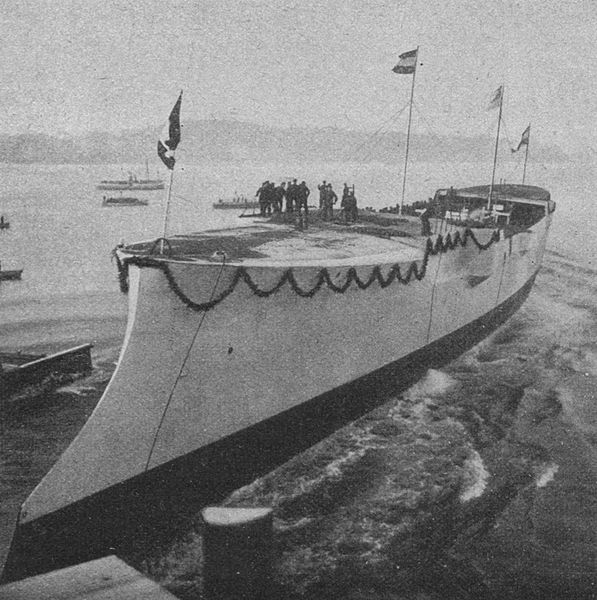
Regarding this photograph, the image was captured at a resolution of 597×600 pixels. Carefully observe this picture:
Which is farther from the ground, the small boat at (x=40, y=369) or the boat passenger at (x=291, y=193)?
the boat passenger at (x=291, y=193)

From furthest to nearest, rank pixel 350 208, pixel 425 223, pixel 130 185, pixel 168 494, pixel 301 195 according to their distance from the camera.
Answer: pixel 130 185 < pixel 350 208 < pixel 301 195 < pixel 425 223 < pixel 168 494

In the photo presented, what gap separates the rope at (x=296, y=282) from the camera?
323 inches

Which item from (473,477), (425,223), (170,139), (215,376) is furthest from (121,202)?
(473,477)

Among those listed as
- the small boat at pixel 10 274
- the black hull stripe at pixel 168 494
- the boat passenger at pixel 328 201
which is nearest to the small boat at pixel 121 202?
the small boat at pixel 10 274

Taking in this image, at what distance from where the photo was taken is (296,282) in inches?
372

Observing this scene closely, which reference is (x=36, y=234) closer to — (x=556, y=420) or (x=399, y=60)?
(x=399, y=60)

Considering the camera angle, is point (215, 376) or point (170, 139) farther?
point (215, 376)

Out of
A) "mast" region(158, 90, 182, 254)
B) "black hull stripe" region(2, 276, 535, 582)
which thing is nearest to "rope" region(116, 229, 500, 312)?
"mast" region(158, 90, 182, 254)

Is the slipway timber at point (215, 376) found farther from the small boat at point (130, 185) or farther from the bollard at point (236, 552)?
the small boat at point (130, 185)

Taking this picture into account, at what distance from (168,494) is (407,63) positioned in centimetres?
1251

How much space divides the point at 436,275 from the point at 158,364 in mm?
7302

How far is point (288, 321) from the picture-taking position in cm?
962

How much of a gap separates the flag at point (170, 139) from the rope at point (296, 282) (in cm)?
135

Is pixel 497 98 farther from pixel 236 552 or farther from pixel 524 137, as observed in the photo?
pixel 236 552
